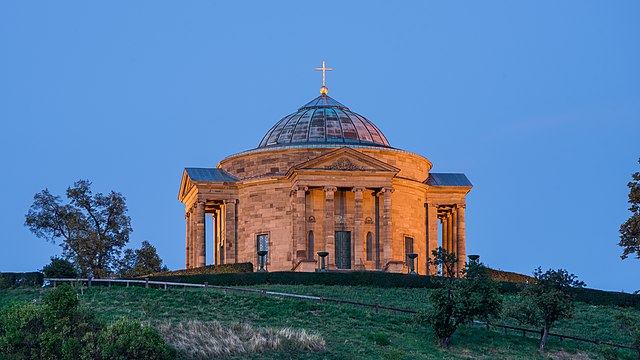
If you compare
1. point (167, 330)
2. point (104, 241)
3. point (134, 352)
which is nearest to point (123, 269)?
point (104, 241)

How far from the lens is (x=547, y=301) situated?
2756 inches

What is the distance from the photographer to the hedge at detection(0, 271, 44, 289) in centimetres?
8244

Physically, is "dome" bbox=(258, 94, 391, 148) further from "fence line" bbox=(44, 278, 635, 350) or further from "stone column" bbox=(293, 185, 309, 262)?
"fence line" bbox=(44, 278, 635, 350)

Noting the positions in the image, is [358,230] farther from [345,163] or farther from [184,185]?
[184,185]

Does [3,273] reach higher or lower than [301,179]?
lower

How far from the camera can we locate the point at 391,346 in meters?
68.2

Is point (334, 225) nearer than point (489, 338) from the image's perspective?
No

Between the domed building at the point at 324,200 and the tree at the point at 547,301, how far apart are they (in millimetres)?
23836

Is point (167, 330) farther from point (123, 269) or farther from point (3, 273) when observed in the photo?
point (123, 269)

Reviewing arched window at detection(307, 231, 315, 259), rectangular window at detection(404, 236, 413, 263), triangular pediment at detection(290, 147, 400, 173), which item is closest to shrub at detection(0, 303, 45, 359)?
triangular pediment at detection(290, 147, 400, 173)

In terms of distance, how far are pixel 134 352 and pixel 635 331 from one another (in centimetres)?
2257

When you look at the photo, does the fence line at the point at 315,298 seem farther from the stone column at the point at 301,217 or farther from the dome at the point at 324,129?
the dome at the point at 324,129

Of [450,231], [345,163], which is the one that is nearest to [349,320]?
[345,163]

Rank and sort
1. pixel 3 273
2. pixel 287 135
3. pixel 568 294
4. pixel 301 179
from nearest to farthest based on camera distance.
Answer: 1. pixel 568 294
2. pixel 3 273
3. pixel 301 179
4. pixel 287 135
